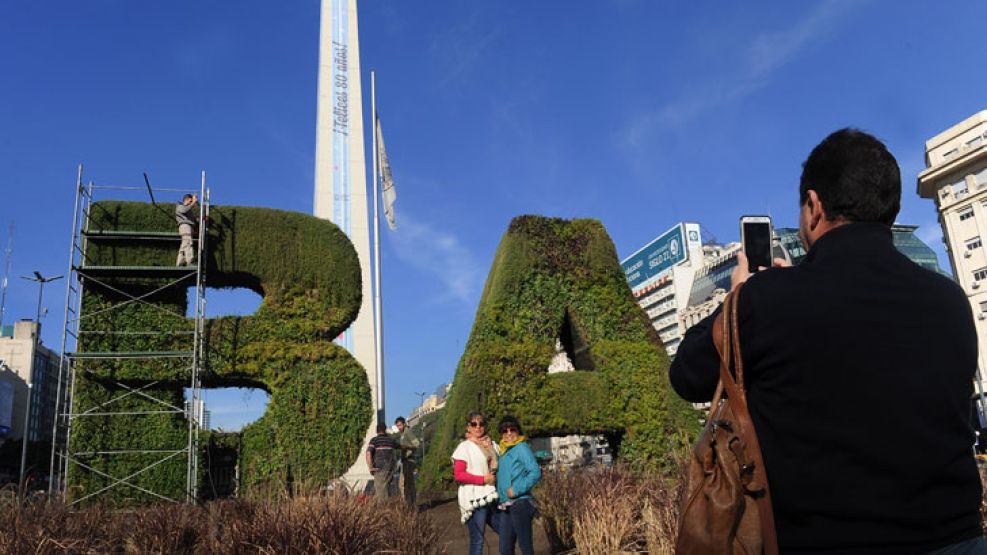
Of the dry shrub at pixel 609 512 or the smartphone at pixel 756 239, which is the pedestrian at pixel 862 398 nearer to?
the smartphone at pixel 756 239

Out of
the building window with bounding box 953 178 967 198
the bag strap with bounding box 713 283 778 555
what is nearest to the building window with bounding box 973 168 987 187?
the building window with bounding box 953 178 967 198

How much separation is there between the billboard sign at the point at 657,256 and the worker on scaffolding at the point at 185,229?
363 feet

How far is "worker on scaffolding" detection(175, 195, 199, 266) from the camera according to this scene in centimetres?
1195

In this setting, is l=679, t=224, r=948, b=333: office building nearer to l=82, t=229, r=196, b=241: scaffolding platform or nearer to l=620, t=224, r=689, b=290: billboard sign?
l=620, t=224, r=689, b=290: billboard sign

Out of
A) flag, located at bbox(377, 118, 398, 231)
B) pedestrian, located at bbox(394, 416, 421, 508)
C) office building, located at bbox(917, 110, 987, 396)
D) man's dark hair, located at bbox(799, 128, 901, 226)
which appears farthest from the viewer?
office building, located at bbox(917, 110, 987, 396)

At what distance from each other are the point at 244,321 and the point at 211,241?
1.67 m

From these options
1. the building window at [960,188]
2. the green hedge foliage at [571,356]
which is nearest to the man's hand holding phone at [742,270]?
the green hedge foliage at [571,356]

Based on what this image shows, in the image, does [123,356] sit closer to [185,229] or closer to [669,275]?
[185,229]

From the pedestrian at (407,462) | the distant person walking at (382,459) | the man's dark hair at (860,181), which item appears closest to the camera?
the man's dark hair at (860,181)

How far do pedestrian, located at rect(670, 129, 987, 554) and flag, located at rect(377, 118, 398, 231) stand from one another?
76.7 ft

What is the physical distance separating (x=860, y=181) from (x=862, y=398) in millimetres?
690

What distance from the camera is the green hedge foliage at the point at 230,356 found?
11539 mm

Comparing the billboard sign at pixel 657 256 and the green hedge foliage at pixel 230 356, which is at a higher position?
the billboard sign at pixel 657 256

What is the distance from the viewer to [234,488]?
1234 centimetres
